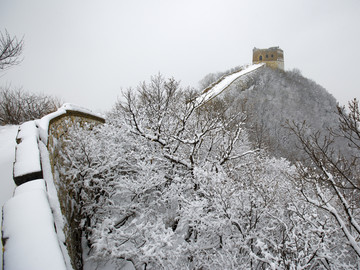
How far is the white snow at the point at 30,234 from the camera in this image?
1.76 m

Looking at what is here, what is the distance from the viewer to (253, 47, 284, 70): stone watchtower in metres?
38.3

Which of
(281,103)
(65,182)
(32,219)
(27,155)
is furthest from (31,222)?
(281,103)

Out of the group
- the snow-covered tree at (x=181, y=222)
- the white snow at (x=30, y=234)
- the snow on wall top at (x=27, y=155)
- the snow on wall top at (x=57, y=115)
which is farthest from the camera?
the snow-covered tree at (x=181, y=222)

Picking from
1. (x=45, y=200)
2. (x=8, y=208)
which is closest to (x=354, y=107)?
(x=45, y=200)

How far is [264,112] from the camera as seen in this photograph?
26453 millimetres

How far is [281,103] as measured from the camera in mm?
28156

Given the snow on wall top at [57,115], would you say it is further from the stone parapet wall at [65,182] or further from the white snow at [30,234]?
the white snow at [30,234]

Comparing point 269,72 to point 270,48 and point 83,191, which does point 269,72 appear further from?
point 83,191

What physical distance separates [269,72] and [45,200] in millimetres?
36616

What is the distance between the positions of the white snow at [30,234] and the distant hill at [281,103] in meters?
21.8

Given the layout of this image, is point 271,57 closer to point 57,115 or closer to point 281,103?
point 281,103

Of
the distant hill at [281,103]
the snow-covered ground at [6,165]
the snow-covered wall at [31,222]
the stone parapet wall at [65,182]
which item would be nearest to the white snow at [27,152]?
the snow-covered wall at [31,222]

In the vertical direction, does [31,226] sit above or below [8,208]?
below

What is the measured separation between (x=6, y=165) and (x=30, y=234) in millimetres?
2312
